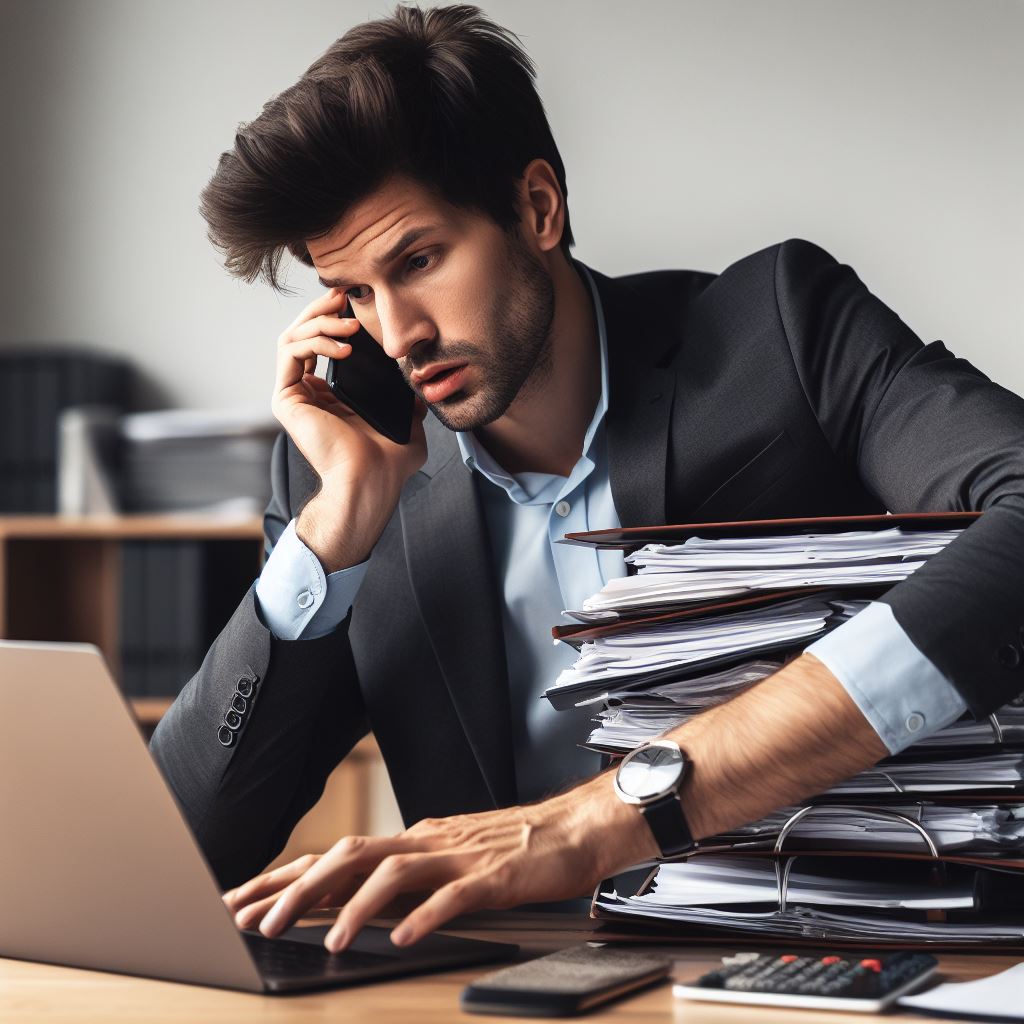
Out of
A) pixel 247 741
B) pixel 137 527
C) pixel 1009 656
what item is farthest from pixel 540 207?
pixel 137 527

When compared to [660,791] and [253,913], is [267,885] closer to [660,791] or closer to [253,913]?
[253,913]

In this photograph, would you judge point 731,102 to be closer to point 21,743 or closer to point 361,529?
point 361,529

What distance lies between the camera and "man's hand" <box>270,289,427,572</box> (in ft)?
4.55

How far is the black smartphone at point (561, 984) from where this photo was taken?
27.2 inches

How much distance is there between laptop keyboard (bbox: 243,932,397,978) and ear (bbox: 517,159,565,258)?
0.96 metres


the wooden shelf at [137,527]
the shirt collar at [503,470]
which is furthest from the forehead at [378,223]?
the wooden shelf at [137,527]

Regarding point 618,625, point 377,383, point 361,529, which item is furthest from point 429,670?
point 618,625

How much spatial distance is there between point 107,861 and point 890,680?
51 cm

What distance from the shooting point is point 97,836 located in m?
0.78

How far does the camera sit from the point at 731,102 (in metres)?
3.15

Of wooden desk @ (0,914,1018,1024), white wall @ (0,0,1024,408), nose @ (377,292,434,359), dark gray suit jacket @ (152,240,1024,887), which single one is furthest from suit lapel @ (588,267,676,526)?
white wall @ (0,0,1024,408)

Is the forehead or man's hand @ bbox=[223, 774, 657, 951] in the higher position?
the forehead

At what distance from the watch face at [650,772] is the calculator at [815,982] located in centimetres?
13

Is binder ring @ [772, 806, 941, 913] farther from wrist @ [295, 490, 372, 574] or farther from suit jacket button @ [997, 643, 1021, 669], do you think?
wrist @ [295, 490, 372, 574]
